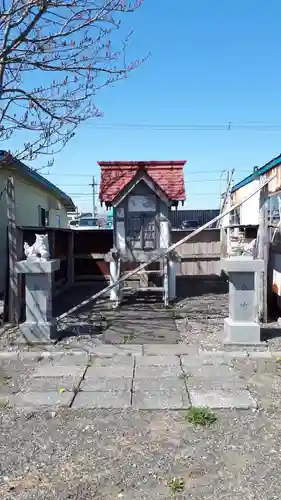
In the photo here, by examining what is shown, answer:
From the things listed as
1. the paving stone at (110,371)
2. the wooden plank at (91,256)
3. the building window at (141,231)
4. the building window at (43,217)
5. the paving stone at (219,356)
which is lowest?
the paving stone at (110,371)

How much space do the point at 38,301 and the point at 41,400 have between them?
2037 millimetres

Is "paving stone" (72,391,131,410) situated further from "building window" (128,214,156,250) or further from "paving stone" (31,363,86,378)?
"building window" (128,214,156,250)

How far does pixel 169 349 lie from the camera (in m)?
5.50

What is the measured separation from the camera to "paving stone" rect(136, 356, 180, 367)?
194 inches

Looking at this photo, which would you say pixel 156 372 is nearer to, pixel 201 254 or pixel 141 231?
pixel 141 231

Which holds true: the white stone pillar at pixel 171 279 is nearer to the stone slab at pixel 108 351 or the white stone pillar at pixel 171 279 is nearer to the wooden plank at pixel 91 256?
the wooden plank at pixel 91 256

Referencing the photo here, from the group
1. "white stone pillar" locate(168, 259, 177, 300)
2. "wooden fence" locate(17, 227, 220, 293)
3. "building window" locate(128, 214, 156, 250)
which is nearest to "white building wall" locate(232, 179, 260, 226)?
"wooden fence" locate(17, 227, 220, 293)

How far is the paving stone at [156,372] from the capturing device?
453 cm

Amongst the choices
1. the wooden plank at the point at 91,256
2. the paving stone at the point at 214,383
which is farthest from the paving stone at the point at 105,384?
the wooden plank at the point at 91,256

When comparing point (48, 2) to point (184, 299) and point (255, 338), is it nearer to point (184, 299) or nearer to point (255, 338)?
point (255, 338)

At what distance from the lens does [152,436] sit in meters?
3.26

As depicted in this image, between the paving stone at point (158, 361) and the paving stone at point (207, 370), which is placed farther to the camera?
the paving stone at point (158, 361)

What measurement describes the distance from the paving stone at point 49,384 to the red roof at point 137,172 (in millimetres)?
4765

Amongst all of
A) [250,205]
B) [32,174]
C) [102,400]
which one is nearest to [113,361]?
[102,400]
